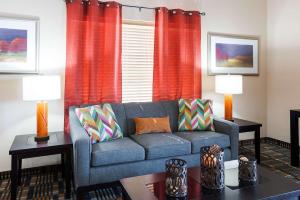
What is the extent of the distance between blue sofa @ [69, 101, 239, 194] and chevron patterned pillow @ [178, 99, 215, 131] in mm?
92

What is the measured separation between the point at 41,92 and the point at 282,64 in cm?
363

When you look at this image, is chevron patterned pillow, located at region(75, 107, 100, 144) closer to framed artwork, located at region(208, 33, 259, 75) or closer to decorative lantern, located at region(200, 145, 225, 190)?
decorative lantern, located at region(200, 145, 225, 190)

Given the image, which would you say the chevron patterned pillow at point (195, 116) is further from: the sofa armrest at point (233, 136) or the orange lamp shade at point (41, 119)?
the orange lamp shade at point (41, 119)

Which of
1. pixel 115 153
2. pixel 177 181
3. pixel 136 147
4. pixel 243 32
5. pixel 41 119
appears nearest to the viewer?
pixel 177 181

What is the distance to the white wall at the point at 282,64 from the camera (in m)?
3.77

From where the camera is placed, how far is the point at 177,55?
11.5 feet

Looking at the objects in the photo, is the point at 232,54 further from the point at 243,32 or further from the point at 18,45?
the point at 18,45

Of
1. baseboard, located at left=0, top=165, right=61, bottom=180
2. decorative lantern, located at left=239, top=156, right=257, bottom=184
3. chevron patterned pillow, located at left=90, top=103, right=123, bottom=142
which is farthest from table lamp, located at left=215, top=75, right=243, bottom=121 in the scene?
baseboard, located at left=0, top=165, right=61, bottom=180

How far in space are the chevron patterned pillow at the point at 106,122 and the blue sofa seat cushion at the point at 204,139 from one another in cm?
76

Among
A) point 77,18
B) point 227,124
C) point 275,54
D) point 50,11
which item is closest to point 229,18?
point 275,54

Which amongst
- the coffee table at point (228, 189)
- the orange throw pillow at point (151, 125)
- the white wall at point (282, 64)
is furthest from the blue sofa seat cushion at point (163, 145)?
the white wall at point (282, 64)

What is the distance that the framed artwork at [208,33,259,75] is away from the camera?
12.6 ft

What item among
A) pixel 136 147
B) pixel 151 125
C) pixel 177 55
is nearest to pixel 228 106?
pixel 177 55

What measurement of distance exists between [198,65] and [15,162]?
8.61ft
